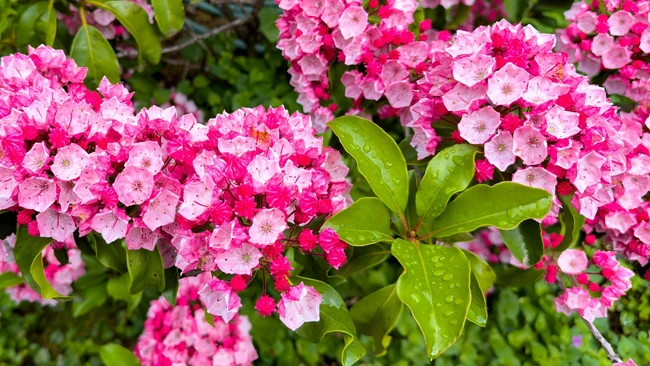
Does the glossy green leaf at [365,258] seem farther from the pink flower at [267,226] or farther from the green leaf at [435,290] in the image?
the pink flower at [267,226]

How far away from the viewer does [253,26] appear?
8.93 feet

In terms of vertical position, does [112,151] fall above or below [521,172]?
above

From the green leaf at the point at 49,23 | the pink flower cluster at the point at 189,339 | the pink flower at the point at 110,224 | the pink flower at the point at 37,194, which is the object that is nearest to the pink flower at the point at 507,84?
the pink flower at the point at 110,224

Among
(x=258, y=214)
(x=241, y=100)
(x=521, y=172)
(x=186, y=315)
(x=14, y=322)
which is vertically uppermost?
(x=258, y=214)

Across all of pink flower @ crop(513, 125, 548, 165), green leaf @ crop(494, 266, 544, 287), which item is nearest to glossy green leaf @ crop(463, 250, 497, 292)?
green leaf @ crop(494, 266, 544, 287)

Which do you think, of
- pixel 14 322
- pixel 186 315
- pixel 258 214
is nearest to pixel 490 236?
pixel 186 315

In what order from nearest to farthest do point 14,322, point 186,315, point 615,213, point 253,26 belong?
point 615,213
point 186,315
point 14,322
point 253,26

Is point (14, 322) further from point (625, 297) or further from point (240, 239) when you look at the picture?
point (625, 297)

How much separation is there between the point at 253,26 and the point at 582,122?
2.02m

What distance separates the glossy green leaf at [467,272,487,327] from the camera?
3.57 ft

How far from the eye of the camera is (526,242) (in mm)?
1255

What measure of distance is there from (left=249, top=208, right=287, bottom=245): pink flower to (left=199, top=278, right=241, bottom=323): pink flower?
5.6 inches

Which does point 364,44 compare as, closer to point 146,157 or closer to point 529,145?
point 529,145

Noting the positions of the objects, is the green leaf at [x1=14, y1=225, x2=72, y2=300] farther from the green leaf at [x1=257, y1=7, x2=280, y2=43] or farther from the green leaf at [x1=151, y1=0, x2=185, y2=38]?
the green leaf at [x1=257, y1=7, x2=280, y2=43]
